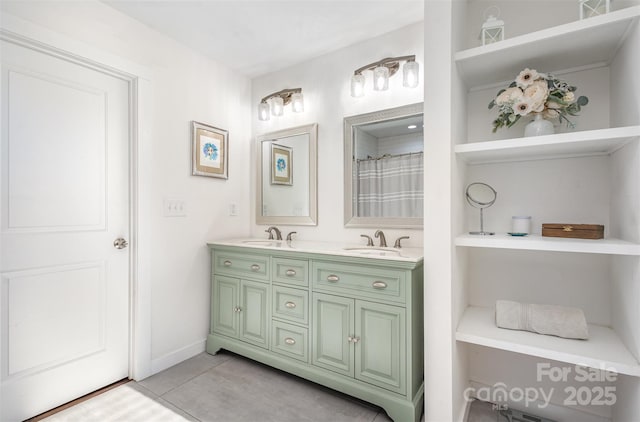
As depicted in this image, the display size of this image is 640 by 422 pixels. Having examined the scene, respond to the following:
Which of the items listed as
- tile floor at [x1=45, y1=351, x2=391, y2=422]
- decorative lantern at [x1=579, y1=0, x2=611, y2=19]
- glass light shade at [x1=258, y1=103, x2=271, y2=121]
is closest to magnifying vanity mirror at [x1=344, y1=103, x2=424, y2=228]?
glass light shade at [x1=258, y1=103, x2=271, y2=121]

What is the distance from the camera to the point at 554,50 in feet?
4.73

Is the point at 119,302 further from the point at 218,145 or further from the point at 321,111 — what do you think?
the point at 321,111

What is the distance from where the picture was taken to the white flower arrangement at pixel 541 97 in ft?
4.65

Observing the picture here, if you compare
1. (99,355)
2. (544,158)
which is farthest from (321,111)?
(99,355)

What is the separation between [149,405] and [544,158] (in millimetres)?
2625

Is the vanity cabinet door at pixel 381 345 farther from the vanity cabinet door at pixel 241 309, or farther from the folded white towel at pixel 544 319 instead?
the vanity cabinet door at pixel 241 309

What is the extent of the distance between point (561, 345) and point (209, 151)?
2530mm

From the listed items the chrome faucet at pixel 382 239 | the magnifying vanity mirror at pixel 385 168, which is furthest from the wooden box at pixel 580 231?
the chrome faucet at pixel 382 239

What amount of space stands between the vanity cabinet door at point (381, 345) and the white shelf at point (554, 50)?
1.32 m

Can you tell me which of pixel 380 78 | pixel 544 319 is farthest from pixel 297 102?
pixel 544 319

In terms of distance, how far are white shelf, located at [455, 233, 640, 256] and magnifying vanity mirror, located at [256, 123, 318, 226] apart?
1.31 m

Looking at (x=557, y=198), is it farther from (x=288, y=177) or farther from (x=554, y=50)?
(x=288, y=177)

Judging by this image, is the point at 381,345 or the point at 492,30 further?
the point at 381,345

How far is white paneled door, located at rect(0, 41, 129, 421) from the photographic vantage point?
1.63 meters
